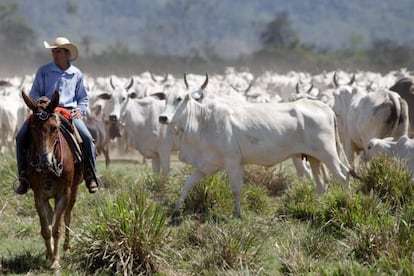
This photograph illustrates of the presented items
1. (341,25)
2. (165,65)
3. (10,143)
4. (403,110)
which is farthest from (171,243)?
(341,25)

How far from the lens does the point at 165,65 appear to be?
72.4m

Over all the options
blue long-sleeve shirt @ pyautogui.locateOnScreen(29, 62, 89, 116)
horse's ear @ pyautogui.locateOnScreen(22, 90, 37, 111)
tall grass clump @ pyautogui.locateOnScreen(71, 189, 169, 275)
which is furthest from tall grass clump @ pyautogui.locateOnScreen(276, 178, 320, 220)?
horse's ear @ pyautogui.locateOnScreen(22, 90, 37, 111)

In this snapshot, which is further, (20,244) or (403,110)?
(403,110)

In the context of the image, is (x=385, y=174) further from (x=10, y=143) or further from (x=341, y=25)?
(x=341, y=25)

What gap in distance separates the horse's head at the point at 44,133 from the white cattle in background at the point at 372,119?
8261 millimetres

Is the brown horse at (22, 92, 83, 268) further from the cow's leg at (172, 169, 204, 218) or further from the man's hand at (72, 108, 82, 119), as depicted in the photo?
the cow's leg at (172, 169, 204, 218)

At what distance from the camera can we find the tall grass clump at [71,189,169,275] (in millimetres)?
9156

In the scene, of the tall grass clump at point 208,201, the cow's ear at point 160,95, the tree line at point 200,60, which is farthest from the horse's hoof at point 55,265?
the tree line at point 200,60

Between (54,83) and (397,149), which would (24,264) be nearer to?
(54,83)

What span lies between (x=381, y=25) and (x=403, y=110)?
559 ft

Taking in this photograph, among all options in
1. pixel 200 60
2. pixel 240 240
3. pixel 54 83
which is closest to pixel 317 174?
pixel 240 240

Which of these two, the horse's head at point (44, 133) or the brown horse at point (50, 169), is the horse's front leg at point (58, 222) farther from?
the horse's head at point (44, 133)

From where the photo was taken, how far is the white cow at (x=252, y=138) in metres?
12.9

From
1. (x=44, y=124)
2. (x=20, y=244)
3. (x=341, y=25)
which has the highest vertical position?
(x=44, y=124)
